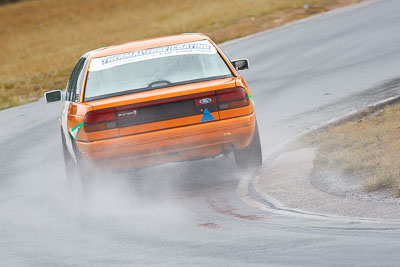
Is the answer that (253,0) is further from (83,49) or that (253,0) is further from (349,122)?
(349,122)

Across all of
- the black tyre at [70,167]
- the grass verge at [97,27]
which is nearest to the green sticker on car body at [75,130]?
the black tyre at [70,167]

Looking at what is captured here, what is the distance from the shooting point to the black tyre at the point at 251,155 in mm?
9812

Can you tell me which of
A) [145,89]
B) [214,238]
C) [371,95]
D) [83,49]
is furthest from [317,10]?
[214,238]

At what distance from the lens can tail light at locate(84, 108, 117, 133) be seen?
912cm

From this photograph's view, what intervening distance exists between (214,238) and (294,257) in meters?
1.13

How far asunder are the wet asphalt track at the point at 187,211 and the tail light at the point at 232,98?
2.82ft

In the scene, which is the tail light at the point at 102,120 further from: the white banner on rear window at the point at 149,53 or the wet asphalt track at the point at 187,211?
the white banner on rear window at the point at 149,53

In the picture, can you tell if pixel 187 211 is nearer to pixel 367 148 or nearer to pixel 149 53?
pixel 149 53

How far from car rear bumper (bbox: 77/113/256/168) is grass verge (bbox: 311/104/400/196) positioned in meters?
1.15

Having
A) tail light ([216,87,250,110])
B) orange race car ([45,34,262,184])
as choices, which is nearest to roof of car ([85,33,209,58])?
orange race car ([45,34,262,184])

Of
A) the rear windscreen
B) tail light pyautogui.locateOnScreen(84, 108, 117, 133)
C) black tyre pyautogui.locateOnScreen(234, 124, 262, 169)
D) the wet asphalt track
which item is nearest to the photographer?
the wet asphalt track

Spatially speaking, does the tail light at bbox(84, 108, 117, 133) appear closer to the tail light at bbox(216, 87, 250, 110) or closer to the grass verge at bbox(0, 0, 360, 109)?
the tail light at bbox(216, 87, 250, 110)

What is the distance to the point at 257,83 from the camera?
62.4 feet

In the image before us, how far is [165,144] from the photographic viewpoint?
916 centimetres
